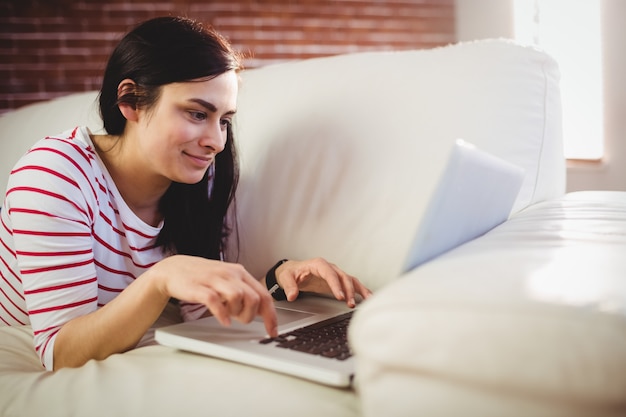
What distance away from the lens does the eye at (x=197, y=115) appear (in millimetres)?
1040

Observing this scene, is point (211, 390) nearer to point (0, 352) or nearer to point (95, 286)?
point (95, 286)

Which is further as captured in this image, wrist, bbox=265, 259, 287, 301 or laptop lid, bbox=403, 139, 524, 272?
wrist, bbox=265, 259, 287, 301

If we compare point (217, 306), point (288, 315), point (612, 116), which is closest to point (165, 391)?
point (217, 306)

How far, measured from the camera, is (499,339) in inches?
17.9

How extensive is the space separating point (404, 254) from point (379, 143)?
209mm

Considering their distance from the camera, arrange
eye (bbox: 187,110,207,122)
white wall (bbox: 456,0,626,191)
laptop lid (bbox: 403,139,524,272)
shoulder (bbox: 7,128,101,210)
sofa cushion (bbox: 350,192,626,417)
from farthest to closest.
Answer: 1. white wall (bbox: 456,0,626,191)
2. eye (bbox: 187,110,207,122)
3. shoulder (bbox: 7,128,101,210)
4. laptop lid (bbox: 403,139,524,272)
5. sofa cushion (bbox: 350,192,626,417)

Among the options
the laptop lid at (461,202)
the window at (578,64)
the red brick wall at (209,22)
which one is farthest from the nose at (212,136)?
the window at (578,64)

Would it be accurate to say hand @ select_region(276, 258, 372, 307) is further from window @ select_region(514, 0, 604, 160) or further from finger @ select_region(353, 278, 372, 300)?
window @ select_region(514, 0, 604, 160)

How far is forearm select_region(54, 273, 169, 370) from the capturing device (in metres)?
0.83

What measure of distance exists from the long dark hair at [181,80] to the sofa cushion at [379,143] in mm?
58

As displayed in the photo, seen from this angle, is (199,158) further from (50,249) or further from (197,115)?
(50,249)

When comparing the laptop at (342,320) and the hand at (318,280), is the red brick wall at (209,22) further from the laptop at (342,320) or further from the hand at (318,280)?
the laptop at (342,320)

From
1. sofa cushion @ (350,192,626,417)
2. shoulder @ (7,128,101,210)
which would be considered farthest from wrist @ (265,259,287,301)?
sofa cushion @ (350,192,626,417)

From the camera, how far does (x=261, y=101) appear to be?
4.28ft
